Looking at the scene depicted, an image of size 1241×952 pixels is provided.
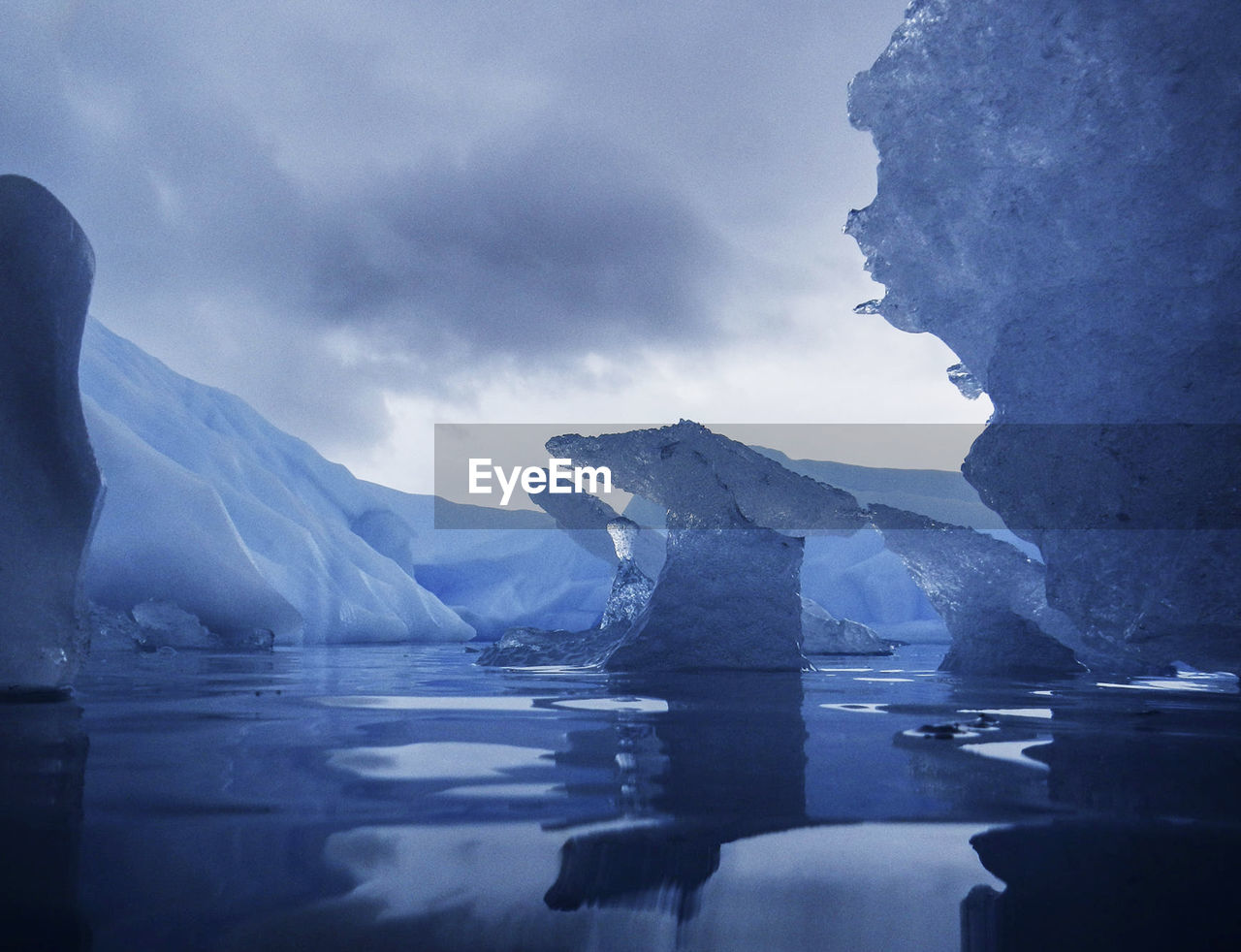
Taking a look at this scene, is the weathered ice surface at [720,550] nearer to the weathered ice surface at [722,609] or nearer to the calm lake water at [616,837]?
the weathered ice surface at [722,609]

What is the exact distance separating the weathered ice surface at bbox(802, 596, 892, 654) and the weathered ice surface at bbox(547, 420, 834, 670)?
17.8 ft

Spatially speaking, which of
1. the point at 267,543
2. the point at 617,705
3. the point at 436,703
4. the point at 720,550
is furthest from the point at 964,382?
the point at 267,543

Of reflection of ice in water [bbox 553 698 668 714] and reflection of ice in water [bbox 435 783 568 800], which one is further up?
reflection of ice in water [bbox 435 783 568 800]

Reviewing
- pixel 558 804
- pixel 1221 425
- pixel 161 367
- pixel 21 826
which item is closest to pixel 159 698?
pixel 21 826

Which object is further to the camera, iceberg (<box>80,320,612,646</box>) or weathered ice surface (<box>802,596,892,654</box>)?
weathered ice surface (<box>802,596,892,654</box>)

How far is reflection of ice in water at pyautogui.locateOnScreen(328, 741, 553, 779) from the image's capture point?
1.55m

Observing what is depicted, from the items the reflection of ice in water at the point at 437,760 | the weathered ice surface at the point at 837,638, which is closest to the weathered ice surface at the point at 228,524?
the reflection of ice in water at the point at 437,760

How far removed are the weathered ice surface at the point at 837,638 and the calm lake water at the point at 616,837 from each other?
10347 millimetres

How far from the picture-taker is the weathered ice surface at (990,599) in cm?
687

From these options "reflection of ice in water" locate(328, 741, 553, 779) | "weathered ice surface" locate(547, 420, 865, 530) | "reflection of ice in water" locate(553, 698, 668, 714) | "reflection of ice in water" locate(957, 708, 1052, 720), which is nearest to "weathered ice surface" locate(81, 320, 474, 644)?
"reflection of ice in water" locate(553, 698, 668, 714)

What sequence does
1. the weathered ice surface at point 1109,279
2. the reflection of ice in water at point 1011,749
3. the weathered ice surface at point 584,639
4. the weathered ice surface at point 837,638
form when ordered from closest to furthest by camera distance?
the reflection of ice in water at point 1011,749 → the weathered ice surface at point 1109,279 → the weathered ice surface at point 584,639 → the weathered ice surface at point 837,638

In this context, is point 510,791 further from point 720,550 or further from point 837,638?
point 837,638

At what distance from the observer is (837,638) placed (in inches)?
492

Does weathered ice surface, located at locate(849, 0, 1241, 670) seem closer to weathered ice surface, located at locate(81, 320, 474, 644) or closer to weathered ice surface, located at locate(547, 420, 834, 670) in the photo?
weathered ice surface, located at locate(547, 420, 834, 670)
